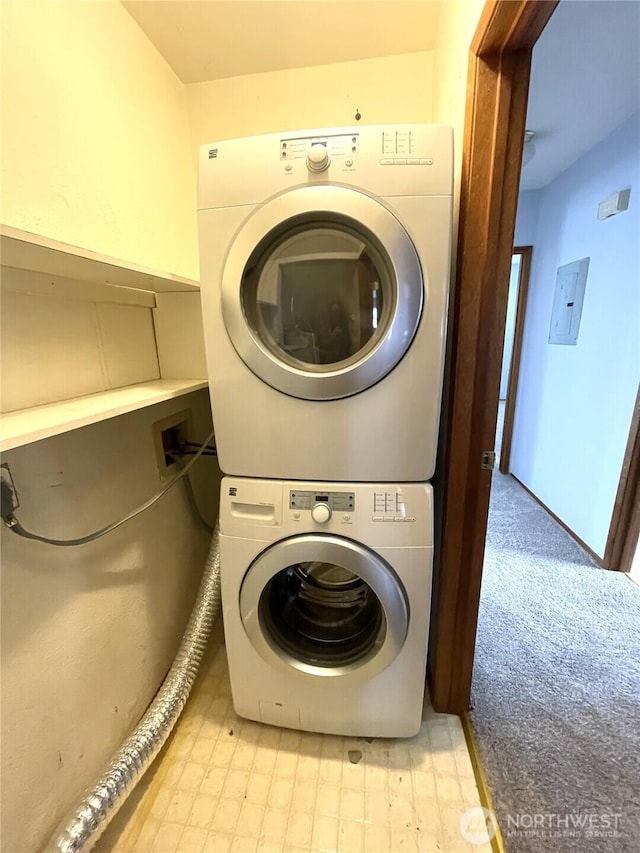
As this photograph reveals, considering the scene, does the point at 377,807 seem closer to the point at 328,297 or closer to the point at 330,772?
the point at 330,772

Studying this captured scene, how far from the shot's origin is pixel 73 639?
90cm

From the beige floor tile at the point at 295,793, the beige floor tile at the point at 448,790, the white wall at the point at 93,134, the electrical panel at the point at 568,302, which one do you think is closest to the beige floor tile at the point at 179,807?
the beige floor tile at the point at 295,793

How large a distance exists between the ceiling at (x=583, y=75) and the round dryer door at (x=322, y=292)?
108 centimetres

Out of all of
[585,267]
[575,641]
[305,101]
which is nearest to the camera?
[305,101]

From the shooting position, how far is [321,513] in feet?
3.12

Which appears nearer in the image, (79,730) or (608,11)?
(79,730)

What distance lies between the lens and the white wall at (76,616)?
30.0 inches

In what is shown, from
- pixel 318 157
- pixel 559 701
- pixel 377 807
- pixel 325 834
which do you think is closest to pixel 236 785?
pixel 325 834

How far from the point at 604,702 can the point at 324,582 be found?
1.01 meters

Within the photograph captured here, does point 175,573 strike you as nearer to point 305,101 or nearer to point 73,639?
point 73,639

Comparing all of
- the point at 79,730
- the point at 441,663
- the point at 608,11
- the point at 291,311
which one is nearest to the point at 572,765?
the point at 441,663

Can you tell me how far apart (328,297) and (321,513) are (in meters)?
0.54

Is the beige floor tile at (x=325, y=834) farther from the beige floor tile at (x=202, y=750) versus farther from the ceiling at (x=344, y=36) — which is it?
the ceiling at (x=344, y=36)

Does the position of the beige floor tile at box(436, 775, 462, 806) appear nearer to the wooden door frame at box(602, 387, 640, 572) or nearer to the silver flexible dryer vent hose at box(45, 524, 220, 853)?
the silver flexible dryer vent hose at box(45, 524, 220, 853)
